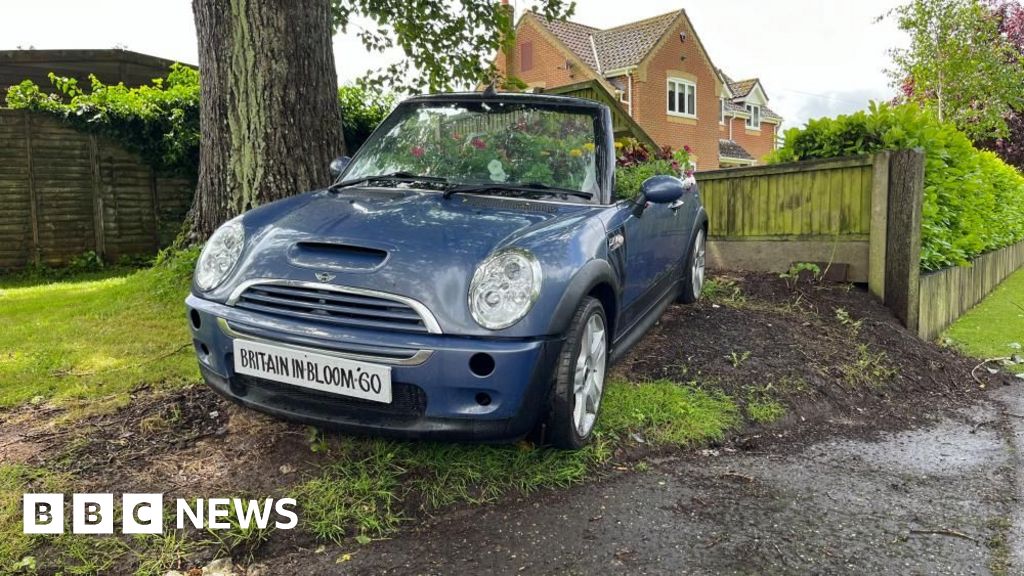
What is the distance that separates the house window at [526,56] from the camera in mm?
30031

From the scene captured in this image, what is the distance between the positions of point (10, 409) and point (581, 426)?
296 cm

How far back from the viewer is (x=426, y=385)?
2580 mm

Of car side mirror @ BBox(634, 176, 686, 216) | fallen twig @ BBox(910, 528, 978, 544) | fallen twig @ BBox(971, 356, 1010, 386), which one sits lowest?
fallen twig @ BBox(971, 356, 1010, 386)

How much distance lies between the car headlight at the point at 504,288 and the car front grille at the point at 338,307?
0.71 feet

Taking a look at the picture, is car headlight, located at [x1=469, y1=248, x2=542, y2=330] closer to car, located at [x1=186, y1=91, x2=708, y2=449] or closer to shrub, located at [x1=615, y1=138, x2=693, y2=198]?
car, located at [x1=186, y1=91, x2=708, y2=449]

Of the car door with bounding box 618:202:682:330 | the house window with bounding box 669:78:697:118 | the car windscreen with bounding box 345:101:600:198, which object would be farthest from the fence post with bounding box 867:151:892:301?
the house window with bounding box 669:78:697:118

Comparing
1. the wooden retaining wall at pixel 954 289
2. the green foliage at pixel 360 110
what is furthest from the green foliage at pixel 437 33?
the wooden retaining wall at pixel 954 289

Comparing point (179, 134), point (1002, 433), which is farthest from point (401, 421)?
point (179, 134)

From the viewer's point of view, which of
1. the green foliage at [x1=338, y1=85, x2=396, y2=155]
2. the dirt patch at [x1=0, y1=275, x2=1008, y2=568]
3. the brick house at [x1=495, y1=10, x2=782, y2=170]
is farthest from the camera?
the brick house at [x1=495, y1=10, x2=782, y2=170]

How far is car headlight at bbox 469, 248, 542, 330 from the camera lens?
8.60ft

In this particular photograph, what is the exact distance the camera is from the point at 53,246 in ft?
31.9

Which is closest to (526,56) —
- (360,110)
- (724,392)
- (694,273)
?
(360,110)

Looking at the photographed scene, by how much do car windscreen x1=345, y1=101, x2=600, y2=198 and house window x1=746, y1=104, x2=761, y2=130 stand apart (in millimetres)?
39143

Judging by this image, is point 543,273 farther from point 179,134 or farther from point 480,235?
point 179,134
